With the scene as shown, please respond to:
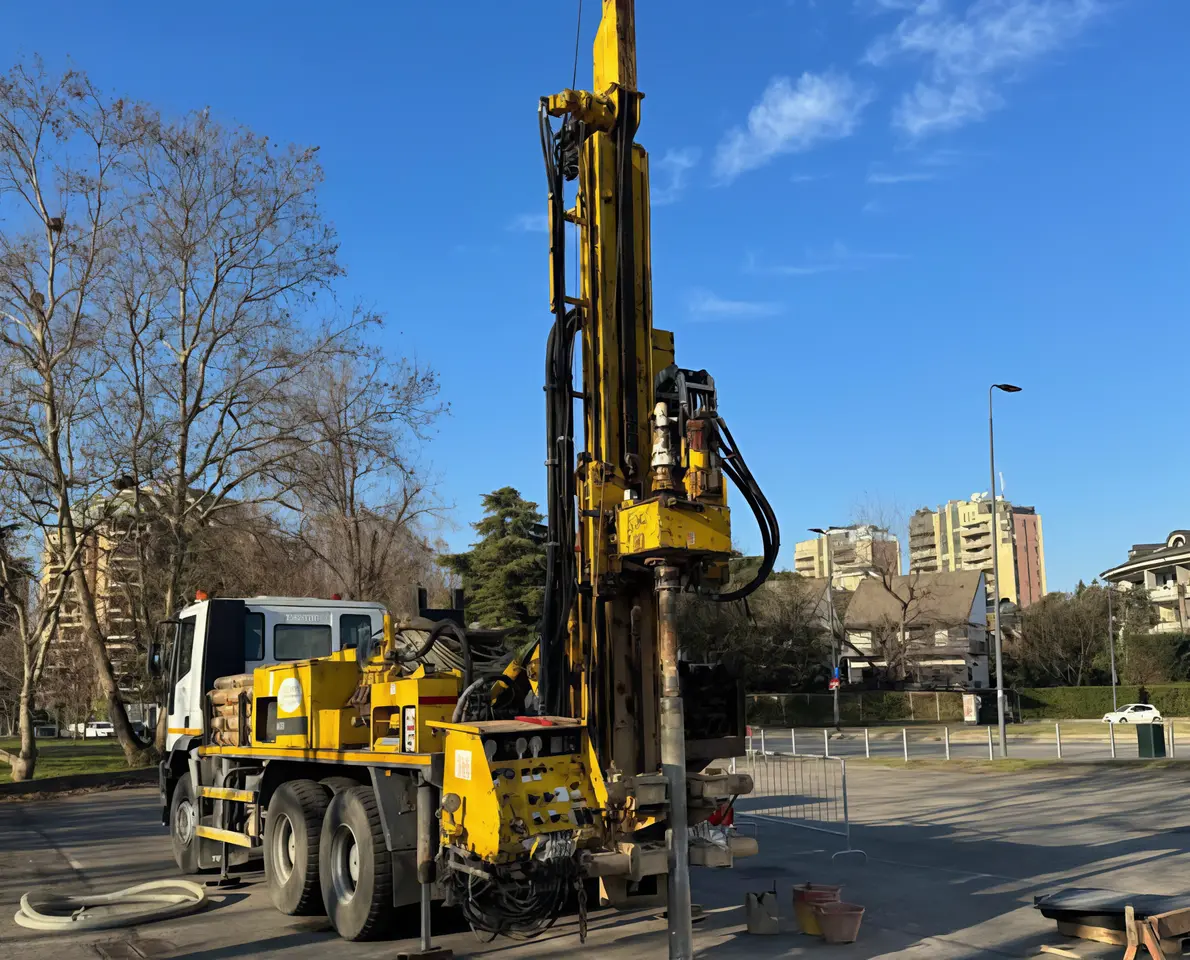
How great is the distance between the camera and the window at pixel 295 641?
12625 millimetres

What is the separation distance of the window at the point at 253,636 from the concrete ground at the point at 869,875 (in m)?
2.51

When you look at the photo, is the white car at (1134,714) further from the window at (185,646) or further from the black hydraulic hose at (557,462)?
the black hydraulic hose at (557,462)

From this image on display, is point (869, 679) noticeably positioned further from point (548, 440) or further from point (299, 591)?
point (548, 440)

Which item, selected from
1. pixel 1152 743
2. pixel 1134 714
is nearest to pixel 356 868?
pixel 1152 743

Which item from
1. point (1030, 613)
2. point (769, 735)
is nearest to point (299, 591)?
point (769, 735)

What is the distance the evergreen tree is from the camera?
164 ft

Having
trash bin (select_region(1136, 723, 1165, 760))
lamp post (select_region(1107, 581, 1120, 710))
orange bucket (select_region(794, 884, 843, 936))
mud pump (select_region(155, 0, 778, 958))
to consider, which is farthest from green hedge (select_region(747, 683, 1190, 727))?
mud pump (select_region(155, 0, 778, 958))

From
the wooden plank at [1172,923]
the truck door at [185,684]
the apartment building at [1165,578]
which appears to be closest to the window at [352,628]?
the truck door at [185,684]

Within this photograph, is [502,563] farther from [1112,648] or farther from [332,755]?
[332,755]

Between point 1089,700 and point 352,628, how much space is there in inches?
2199

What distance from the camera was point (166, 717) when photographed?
13852mm

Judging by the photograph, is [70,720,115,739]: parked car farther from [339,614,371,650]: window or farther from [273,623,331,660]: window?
[339,614,371,650]: window

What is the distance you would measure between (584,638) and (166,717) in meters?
8.21

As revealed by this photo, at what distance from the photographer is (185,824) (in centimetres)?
1267
